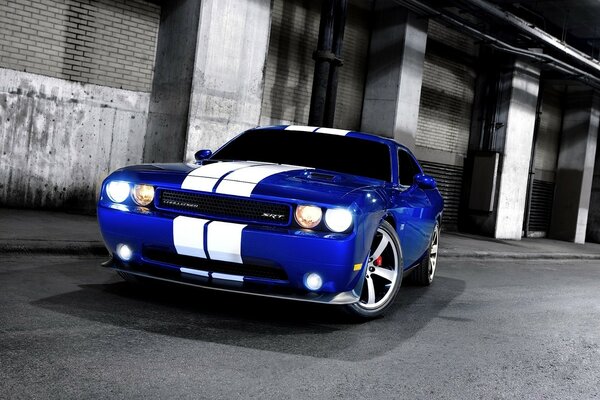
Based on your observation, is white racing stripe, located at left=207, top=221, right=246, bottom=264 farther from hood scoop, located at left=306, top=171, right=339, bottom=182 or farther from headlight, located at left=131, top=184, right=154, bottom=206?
hood scoop, located at left=306, top=171, right=339, bottom=182

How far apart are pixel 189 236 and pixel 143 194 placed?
51cm

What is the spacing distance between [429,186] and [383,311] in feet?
4.67

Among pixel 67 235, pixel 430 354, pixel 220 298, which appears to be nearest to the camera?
pixel 430 354

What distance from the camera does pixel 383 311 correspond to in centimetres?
511

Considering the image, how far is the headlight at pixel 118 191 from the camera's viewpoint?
456cm

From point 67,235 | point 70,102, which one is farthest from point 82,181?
point 67,235

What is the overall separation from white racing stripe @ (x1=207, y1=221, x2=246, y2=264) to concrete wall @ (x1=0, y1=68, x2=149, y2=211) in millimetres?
6424

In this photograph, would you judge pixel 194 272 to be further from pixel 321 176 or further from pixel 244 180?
pixel 321 176

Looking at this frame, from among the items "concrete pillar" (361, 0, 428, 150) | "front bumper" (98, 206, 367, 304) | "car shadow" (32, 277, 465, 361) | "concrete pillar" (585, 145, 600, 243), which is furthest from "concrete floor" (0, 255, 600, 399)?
"concrete pillar" (585, 145, 600, 243)

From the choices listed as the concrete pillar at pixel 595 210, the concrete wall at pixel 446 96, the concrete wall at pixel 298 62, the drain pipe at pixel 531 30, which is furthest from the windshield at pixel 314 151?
the concrete pillar at pixel 595 210

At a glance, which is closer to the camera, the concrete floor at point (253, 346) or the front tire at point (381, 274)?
the concrete floor at point (253, 346)

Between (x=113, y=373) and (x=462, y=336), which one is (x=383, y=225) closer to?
(x=462, y=336)

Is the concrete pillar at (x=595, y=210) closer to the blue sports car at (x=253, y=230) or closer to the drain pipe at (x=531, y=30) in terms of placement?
the drain pipe at (x=531, y=30)

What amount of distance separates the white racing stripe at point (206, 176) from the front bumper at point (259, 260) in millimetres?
247
